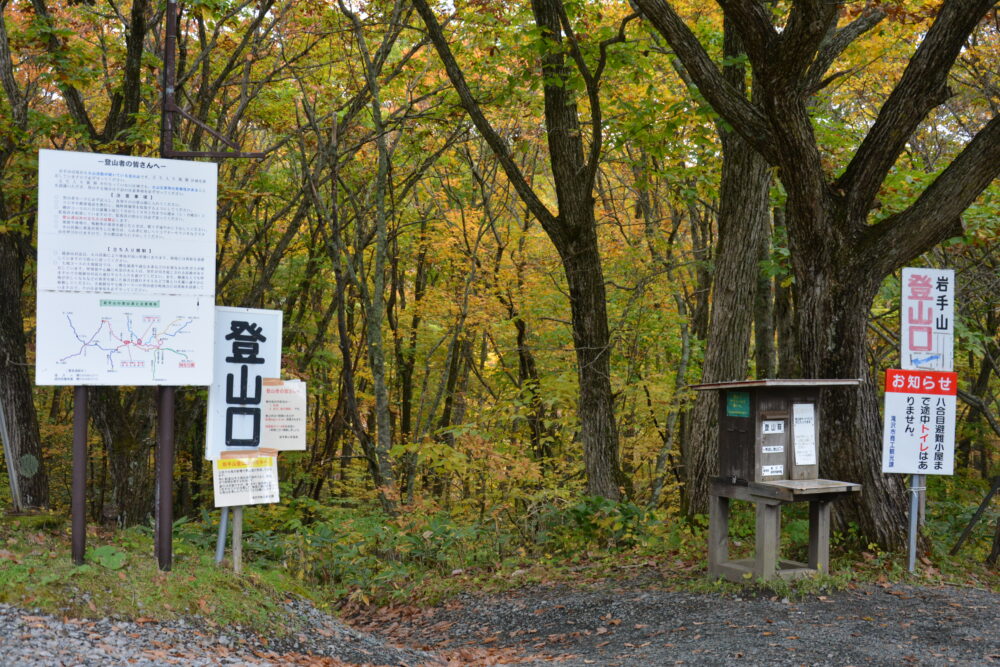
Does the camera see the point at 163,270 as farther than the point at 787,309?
No

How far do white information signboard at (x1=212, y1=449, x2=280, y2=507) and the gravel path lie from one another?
879 mm

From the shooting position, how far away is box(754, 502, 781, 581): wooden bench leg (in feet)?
21.1

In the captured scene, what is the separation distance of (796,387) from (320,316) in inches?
544

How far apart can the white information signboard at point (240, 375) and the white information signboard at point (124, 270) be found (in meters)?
0.36

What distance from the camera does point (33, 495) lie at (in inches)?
377

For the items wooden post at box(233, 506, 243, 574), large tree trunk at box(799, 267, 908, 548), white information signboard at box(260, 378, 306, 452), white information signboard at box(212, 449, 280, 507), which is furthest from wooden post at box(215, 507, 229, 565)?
large tree trunk at box(799, 267, 908, 548)

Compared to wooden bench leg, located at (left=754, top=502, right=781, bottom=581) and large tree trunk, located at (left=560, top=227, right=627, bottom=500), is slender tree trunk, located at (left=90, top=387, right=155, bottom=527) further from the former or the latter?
wooden bench leg, located at (left=754, top=502, right=781, bottom=581)

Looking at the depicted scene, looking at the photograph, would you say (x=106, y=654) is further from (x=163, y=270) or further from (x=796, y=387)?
(x=796, y=387)

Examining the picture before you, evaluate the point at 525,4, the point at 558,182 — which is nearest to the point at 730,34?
the point at 558,182

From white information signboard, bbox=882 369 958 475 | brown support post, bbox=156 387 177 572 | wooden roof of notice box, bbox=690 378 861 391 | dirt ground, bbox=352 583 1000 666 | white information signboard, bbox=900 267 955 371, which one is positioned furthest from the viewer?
white information signboard, bbox=900 267 955 371

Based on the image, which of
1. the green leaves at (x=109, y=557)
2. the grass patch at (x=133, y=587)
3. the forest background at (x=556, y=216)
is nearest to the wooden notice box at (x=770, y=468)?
the forest background at (x=556, y=216)

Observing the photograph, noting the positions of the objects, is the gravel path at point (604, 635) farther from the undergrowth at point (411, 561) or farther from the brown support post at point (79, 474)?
the brown support post at point (79, 474)

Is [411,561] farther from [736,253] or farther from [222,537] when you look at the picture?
[736,253]

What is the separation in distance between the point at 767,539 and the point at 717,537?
1.70ft
